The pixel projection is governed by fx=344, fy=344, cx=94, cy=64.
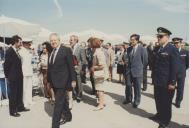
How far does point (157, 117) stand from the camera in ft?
26.8

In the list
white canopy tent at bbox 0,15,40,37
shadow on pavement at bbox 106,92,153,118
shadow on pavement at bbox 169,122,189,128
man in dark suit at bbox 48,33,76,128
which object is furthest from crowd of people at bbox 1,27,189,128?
white canopy tent at bbox 0,15,40,37

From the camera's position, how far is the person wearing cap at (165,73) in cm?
712

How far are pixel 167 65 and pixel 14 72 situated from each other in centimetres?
367

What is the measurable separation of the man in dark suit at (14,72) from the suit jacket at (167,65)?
11.1 ft

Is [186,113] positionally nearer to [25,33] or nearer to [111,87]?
[111,87]

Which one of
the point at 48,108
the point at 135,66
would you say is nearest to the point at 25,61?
the point at 48,108

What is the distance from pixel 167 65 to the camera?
7223mm

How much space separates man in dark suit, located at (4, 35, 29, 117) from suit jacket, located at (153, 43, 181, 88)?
11.1ft

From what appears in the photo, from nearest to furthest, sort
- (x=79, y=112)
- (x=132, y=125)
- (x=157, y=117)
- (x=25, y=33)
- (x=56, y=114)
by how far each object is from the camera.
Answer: (x=56, y=114) → (x=132, y=125) → (x=157, y=117) → (x=79, y=112) → (x=25, y=33)

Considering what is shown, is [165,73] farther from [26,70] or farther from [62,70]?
[26,70]

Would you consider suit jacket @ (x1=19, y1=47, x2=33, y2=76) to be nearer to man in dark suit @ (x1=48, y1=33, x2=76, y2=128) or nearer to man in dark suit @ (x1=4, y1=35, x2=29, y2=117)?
man in dark suit @ (x1=4, y1=35, x2=29, y2=117)

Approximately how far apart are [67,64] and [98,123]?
5.16 feet

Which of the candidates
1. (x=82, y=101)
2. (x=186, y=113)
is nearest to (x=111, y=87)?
(x=82, y=101)

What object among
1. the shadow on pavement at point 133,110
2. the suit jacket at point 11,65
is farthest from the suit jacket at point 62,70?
the shadow on pavement at point 133,110
